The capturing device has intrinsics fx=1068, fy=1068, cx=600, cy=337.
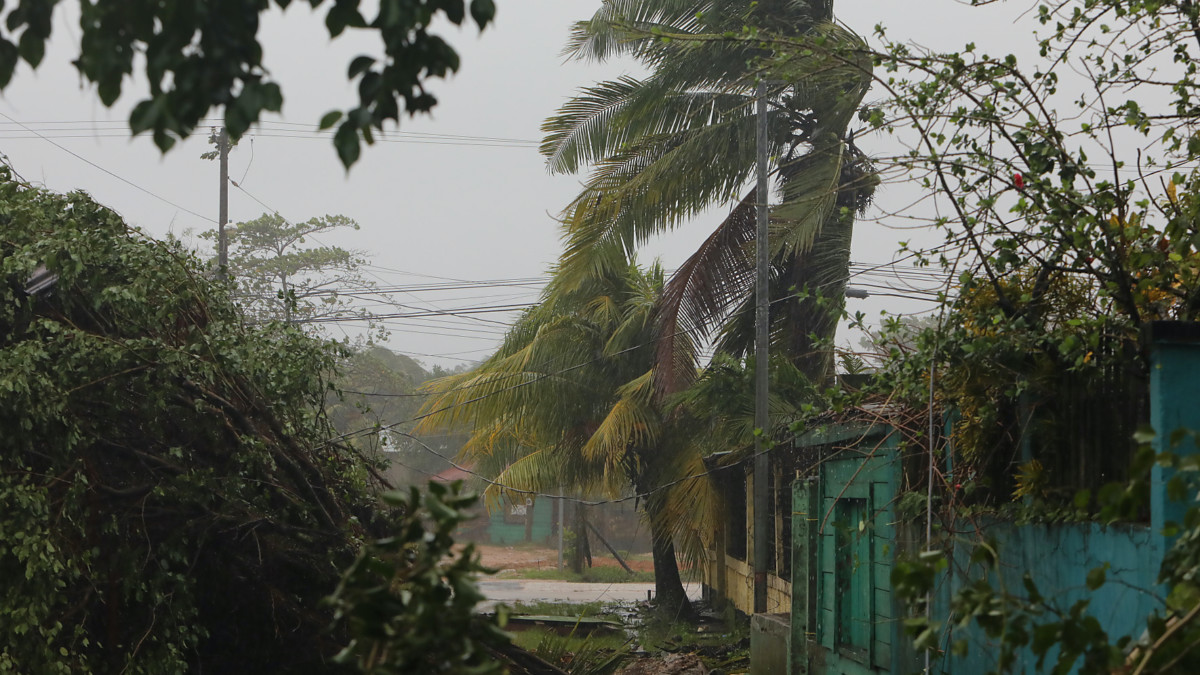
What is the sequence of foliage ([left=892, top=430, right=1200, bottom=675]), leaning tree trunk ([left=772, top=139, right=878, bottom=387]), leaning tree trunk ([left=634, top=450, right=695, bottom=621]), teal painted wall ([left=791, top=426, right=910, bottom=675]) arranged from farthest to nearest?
leaning tree trunk ([left=634, top=450, right=695, bottom=621]) → leaning tree trunk ([left=772, top=139, right=878, bottom=387]) → teal painted wall ([left=791, top=426, right=910, bottom=675]) → foliage ([left=892, top=430, right=1200, bottom=675])

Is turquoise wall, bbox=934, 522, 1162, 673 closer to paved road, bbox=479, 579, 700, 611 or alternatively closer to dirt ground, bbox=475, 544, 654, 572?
paved road, bbox=479, 579, 700, 611

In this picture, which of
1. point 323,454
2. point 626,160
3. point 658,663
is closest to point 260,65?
point 323,454

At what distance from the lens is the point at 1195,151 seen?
5.28 meters

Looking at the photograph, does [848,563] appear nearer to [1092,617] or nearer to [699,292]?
[1092,617]

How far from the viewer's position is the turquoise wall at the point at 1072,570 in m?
4.30

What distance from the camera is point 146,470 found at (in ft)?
22.5

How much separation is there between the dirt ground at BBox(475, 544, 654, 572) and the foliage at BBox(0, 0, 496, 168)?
108ft

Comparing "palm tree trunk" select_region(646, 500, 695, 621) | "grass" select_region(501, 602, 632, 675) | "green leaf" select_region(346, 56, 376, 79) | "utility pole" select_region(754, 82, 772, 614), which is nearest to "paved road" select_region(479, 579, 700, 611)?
"grass" select_region(501, 602, 632, 675)

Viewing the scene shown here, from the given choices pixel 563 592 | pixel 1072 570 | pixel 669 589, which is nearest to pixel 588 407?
pixel 669 589

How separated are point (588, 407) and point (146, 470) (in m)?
10.7

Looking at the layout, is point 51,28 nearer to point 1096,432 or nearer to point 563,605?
point 1096,432

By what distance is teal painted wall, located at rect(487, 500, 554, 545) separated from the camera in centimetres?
4634

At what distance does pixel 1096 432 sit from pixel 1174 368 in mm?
866

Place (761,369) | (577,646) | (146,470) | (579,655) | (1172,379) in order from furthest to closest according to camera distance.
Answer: (577,646) → (761,369) → (579,655) → (146,470) → (1172,379)
